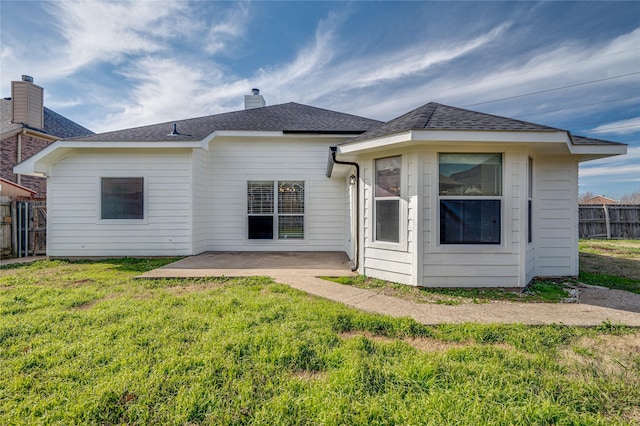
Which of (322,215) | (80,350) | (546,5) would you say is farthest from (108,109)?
(546,5)

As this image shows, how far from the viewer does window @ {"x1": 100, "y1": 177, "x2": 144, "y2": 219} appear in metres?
7.52

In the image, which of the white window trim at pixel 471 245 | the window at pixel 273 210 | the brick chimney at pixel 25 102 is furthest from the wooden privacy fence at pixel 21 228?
the white window trim at pixel 471 245

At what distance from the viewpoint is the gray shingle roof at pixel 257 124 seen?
24.9ft

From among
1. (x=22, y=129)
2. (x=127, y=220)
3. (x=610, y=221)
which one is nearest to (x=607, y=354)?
(x=127, y=220)

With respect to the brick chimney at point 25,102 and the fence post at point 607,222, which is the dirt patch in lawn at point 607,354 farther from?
the brick chimney at point 25,102

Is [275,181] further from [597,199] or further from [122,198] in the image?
[597,199]

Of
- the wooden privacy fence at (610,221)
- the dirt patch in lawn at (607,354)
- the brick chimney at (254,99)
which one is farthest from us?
the wooden privacy fence at (610,221)

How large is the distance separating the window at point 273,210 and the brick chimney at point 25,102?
12.3 meters

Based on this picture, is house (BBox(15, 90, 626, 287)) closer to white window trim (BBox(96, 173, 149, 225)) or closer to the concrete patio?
white window trim (BBox(96, 173, 149, 225))

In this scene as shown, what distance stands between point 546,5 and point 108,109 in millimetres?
17324

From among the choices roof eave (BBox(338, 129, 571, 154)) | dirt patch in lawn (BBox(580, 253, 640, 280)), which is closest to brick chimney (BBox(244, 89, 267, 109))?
roof eave (BBox(338, 129, 571, 154))

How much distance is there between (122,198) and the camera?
7.54 m

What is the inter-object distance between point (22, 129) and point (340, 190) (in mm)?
14744

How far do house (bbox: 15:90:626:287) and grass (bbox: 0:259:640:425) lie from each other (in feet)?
5.80
